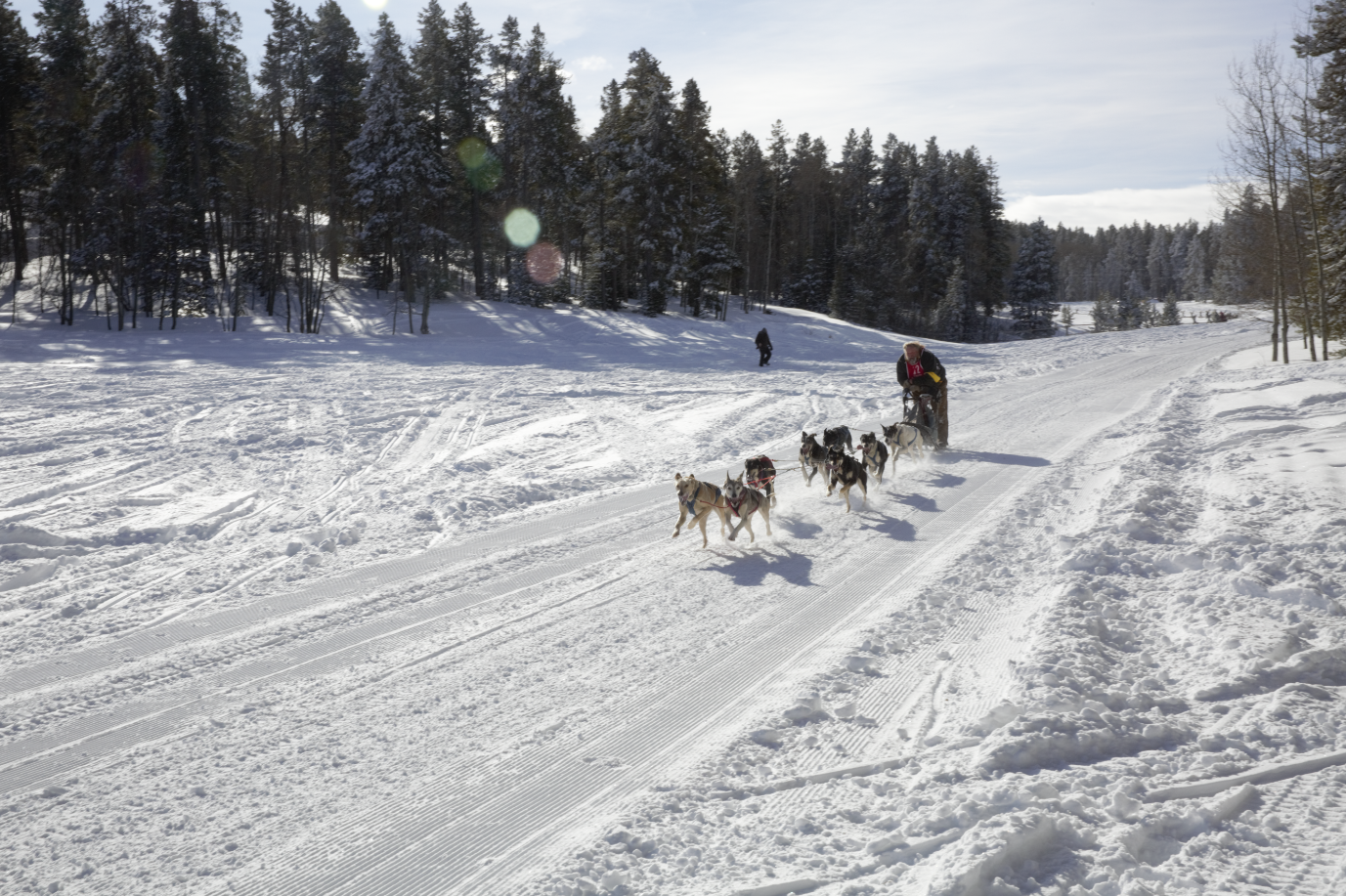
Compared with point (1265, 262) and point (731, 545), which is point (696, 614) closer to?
point (731, 545)

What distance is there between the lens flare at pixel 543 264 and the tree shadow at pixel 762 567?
1496 inches

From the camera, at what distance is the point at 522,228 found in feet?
146

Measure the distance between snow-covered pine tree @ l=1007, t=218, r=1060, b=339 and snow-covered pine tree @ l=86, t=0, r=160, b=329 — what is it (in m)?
65.9

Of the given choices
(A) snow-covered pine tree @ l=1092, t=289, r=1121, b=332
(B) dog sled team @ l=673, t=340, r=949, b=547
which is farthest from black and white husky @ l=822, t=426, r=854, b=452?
(A) snow-covered pine tree @ l=1092, t=289, r=1121, b=332

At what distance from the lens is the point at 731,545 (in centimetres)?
813

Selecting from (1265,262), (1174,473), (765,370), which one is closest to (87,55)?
(765,370)

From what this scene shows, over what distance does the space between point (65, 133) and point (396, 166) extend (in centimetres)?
1348

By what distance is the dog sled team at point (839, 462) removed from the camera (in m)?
7.82

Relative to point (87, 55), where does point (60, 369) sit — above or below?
below

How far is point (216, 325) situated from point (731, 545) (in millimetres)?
33724

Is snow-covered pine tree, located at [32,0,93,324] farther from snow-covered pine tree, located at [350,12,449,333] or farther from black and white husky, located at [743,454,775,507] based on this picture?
black and white husky, located at [743,454,775,507]

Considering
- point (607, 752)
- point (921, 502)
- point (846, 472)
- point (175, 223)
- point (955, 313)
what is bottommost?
point (607, 752)

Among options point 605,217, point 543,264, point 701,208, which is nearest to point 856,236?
point 701,208

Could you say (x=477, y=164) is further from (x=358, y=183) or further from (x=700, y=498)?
(x=700, y=498)
